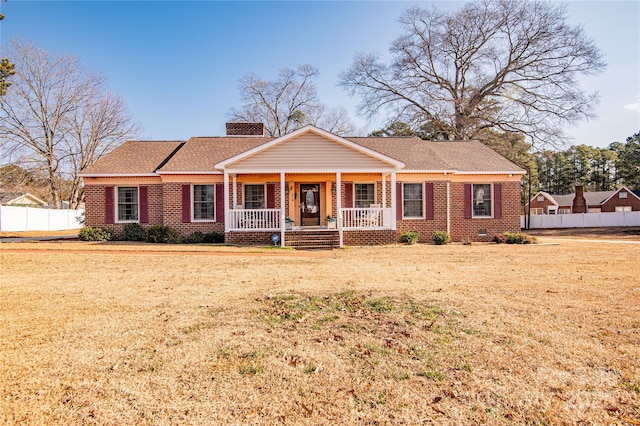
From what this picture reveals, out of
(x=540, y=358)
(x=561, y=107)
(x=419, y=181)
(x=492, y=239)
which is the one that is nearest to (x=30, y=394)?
(x=540, y=358)

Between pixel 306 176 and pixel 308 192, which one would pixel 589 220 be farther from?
pixel 306 176

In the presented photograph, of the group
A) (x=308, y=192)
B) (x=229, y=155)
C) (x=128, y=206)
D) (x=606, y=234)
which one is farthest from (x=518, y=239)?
(x=128, y=206)

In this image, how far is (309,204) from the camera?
17719 mm

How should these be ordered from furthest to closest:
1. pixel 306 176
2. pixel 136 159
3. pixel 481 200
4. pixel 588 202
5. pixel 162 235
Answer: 1. pixel 588 202
2. pixel 136 159
3. pixel 481 200
4. pixel 306 176
5. pixel 162 235

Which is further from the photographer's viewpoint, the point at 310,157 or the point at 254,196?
the point at 254,196

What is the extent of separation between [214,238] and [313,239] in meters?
4.66

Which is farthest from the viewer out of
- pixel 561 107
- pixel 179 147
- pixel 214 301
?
pixel 561 107

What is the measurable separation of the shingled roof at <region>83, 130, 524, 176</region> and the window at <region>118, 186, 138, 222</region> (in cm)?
98

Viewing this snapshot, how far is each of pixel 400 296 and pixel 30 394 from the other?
4.74 m

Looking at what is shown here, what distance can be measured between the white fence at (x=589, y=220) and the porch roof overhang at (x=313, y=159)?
2375 centimetres


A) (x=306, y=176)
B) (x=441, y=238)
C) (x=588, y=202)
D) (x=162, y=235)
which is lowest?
(x=441, y=238)

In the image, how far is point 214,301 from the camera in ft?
18.9

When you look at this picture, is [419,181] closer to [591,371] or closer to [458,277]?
[458,277]

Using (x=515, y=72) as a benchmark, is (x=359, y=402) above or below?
below
